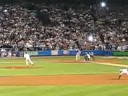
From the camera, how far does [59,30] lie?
5825 cm

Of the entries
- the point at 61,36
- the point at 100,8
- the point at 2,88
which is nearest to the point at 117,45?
the point at 61,36

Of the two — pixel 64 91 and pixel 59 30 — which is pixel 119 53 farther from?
pixel 64 91

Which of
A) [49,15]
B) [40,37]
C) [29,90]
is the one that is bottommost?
[29,90]

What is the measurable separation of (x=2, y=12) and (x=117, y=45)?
1877 cm

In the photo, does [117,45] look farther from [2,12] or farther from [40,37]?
[2,12]

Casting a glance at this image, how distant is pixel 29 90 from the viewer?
17.0 m

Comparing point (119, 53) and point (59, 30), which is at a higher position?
point (59, 30)

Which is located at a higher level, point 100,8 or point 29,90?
point 100,8

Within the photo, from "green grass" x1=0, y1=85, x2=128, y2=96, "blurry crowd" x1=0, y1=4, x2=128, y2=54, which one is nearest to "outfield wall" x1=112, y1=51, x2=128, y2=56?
"blurry crowd" x1=0, y1=4, x2=128, y2=54

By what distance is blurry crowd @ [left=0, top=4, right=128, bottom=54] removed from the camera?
54375 mm

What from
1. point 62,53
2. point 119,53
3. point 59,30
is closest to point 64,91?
point 62,53

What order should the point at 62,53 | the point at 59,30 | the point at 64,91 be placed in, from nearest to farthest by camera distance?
the point at 64,91 < the point at 62,53 < the point at 59,30

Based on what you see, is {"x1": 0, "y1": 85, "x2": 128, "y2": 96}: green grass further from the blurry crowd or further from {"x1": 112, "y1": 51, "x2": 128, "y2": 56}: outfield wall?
{"x1": 112, "y1": 51, "x2": 128, "y2": 56}: outfield wall

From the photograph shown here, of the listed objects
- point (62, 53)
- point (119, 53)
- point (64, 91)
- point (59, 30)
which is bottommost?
point (64, 91)
